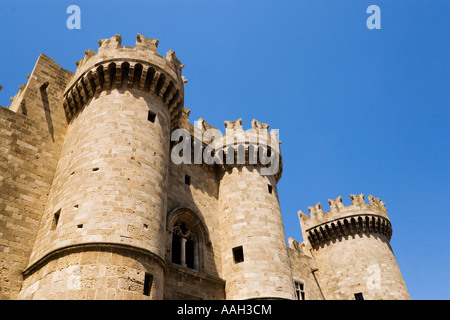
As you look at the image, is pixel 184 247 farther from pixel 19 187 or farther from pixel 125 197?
pixel 19 187

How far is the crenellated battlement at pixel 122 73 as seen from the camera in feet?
41.8

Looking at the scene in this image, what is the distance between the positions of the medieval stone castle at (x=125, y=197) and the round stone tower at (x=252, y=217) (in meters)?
0.05

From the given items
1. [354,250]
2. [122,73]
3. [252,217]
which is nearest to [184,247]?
[252,217]

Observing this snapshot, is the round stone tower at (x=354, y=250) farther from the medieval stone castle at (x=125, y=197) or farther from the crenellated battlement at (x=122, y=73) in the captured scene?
the crenellated battlement at (x=122, y=73)

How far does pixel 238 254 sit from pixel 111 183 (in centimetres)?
651

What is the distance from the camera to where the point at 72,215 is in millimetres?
9805

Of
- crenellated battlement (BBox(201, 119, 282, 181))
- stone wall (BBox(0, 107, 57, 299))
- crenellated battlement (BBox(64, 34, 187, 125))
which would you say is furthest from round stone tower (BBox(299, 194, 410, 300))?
stone wall (BBox(0, 107, 57, 299))

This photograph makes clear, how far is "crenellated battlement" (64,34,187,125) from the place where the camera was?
12.8 metres

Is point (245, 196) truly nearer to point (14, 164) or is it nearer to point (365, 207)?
point (14, 164)

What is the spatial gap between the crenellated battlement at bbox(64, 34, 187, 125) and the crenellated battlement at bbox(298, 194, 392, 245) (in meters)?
15.0

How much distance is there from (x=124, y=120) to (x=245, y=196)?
647 cm
